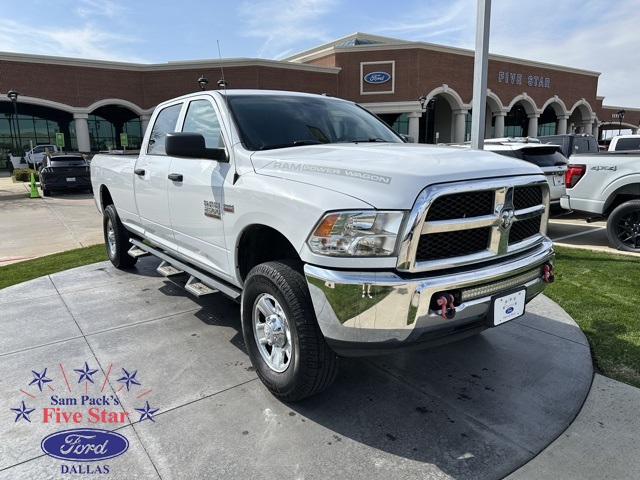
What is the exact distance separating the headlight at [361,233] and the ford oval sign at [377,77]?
3919cm

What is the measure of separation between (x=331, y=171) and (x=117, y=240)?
4507mm

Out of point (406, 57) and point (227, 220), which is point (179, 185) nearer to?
point (227, 220)

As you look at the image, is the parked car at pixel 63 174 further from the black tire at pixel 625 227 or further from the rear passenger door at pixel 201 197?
the black tire at pixel 625 227

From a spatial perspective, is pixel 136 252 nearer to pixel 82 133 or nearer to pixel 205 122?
pixel 205 122

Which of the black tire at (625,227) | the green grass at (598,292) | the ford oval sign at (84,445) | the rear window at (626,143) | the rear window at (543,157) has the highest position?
the rear window at (626,143)

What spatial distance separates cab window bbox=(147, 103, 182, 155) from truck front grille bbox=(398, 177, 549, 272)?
3.10 metres

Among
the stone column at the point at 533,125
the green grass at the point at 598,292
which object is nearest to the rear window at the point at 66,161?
the green grass at the point at 598,292

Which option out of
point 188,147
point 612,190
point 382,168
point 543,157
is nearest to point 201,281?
point 188,147

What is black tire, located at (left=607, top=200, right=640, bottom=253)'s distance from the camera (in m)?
7.23

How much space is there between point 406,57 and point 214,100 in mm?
38504

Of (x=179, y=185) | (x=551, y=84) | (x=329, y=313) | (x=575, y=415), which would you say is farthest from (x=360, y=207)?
(x=551, y=84)

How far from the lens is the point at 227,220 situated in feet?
11.2

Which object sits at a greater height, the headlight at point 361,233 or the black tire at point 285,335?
the headlight at point 361,233

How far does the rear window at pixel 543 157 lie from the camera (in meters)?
8.62
